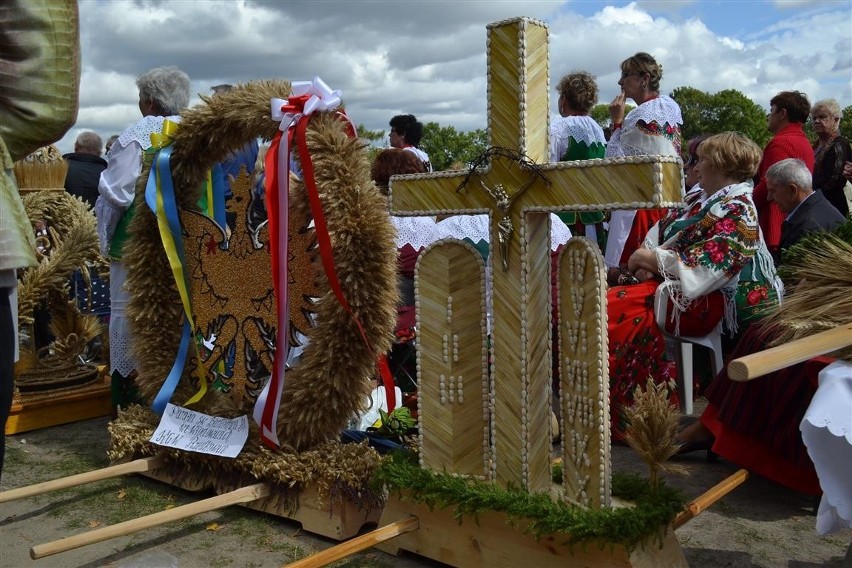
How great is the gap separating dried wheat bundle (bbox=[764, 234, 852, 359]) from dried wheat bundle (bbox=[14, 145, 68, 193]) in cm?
453

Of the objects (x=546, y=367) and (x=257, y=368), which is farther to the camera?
(x=257, y=368)

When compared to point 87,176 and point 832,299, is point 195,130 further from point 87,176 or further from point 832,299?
point 87,176

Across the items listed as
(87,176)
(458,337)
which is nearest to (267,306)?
(458,337)

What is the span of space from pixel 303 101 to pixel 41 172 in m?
2.95

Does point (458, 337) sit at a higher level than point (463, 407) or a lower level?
higher

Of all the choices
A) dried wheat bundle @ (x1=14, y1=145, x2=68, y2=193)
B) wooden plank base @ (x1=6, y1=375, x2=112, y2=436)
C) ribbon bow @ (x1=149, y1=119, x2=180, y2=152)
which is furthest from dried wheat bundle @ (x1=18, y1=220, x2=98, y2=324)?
ribbon bow @ (x1=149, y1=119, x2=180, y2=152)

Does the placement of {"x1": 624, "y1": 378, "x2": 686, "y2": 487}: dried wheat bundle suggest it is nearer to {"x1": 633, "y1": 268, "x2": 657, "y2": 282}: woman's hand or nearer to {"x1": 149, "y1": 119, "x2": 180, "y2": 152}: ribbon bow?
{"x1": 633, "y1": 268, "x2": 657, "y2": 282}: woman's hand

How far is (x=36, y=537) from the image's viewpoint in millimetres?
3359

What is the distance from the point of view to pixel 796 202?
15.5 ft

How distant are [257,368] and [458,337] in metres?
1.19

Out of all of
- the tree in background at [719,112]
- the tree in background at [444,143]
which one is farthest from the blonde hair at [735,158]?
the tree in background at [719,112]

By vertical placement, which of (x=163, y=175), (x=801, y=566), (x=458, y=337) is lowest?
(x=801, y=566)

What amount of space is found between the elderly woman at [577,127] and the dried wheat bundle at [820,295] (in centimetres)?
289

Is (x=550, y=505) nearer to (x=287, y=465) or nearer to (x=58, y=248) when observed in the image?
(x=287, y=465)
